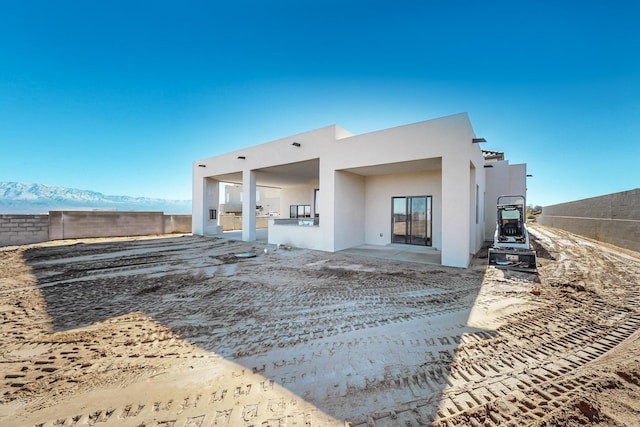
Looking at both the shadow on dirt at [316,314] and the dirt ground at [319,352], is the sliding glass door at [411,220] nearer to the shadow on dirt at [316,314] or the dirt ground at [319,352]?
the shadow on dirt at [316,314]

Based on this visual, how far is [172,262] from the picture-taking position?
308 inches

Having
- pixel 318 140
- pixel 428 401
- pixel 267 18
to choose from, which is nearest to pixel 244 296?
pixel 428 401

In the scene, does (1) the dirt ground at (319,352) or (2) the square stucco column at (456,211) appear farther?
(2) the square stucco column at (456,211)

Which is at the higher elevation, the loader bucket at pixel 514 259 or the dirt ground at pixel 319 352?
the loader bucket at pixel 514 259

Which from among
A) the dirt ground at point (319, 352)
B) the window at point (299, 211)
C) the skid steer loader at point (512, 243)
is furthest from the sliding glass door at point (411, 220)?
the window at point (299, 211)

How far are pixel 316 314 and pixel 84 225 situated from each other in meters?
16.7

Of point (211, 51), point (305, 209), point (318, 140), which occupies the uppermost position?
point (211, 51)

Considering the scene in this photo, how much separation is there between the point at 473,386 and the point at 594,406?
889mm

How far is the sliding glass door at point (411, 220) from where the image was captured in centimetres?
1005

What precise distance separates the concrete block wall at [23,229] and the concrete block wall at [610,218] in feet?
91.9

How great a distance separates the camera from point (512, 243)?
288 inches

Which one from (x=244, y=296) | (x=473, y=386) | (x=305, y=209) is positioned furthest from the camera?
(x=305, y=209)

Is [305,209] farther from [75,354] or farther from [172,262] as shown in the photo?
[75,354]

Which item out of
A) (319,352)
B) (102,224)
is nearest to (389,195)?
(319,352)
